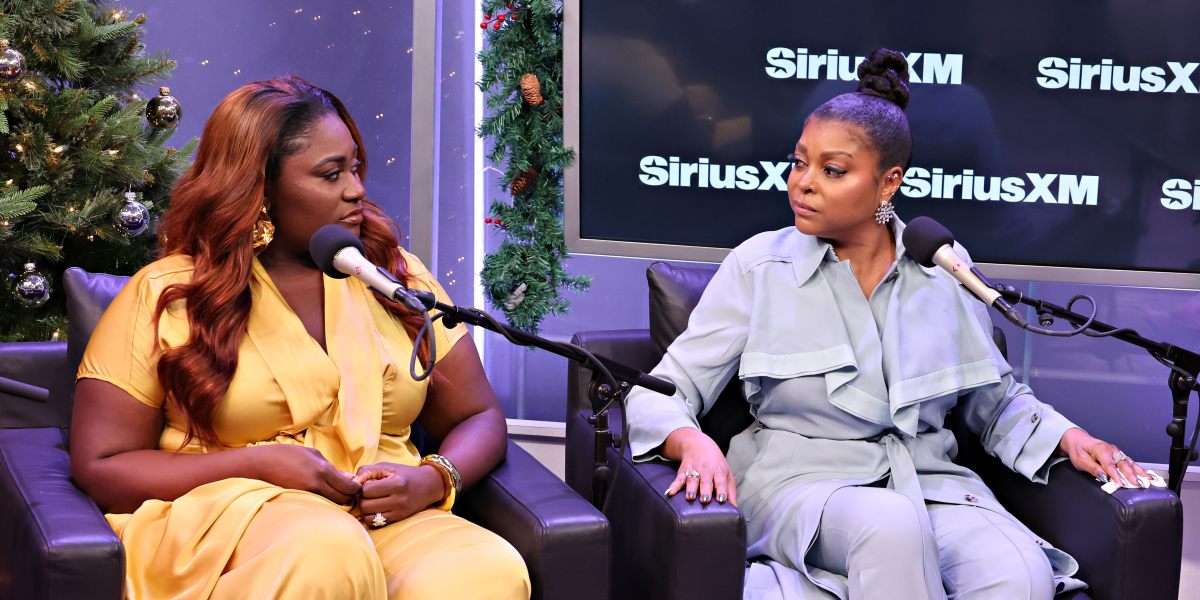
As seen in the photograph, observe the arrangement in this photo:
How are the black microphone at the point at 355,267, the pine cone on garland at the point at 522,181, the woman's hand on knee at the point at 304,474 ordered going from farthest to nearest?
the pine cone on garland at the point at 522,181 → the woman's hand on knee at the point at 304,474 → the black microphone at the point at 355,267

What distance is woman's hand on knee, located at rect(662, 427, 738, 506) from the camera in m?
2.06

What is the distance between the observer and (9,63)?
2691 millimetres

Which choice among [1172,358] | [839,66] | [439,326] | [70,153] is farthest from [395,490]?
[839,66]

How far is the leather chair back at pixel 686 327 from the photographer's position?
262cm

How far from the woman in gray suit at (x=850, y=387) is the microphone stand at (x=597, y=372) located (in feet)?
0.89

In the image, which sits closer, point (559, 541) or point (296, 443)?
point (559, 541)

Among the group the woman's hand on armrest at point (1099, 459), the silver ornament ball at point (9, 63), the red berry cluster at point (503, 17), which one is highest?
the red berry cluster at point (503, 17)

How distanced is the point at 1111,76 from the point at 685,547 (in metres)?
2.18

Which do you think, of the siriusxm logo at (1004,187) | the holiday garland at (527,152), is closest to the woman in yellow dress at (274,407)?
the holiday garland at (527,152)

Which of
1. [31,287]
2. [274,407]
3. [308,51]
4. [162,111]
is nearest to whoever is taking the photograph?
[274,407]

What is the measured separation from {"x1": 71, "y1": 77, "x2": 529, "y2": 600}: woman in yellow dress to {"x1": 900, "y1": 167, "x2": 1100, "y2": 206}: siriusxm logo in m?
1.72

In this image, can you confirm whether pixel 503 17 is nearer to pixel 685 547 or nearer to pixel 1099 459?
pixel 685 547

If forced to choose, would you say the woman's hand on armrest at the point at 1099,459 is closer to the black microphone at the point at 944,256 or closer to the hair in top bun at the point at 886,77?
the black microphone at the point at 944,256

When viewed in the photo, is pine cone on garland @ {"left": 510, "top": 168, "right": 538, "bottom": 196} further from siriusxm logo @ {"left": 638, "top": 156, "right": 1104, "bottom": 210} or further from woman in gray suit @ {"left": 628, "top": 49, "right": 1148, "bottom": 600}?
woman in gray suit @ {"left": 628, "top": 49, "right": 1148, "bottom": 600}
